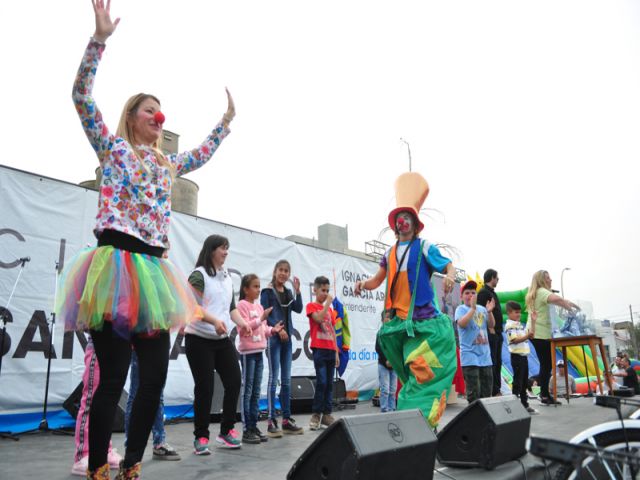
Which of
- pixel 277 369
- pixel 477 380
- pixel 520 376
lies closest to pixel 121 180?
pixel 277 369

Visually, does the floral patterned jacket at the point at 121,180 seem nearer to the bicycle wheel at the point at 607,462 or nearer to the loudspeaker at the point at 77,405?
the bicycle wheel at the point at 607,462

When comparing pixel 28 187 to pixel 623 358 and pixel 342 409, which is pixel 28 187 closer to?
pixel 342 409

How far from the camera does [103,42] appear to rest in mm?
2176

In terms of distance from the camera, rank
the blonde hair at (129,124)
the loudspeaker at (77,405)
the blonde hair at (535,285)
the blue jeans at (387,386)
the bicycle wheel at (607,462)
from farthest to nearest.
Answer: the blonde hair at (535,285) → the blue jeans at (387,386) → the loudspeaker at (77,405) → the blonde hair at (129,124) → the bicycle wheel at (607,462)

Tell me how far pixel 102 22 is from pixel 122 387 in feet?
5.10

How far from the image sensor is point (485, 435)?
2.88 m

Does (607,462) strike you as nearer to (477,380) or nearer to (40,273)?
(477,380)

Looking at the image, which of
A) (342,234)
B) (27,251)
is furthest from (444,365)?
(342,234)

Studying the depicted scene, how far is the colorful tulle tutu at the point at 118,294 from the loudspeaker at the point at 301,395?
4.74 metres

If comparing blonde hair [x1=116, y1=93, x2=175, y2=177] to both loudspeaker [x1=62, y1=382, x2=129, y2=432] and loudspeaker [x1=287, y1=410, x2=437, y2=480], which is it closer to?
loudspeaker [x1=287, y1=410, x2=437, y2=480]

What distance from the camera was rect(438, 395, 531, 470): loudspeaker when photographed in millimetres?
2877

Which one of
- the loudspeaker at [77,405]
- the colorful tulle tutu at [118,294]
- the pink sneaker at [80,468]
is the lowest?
the pink sneaker at [80,468]

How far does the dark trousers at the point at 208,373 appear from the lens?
12.4 feet

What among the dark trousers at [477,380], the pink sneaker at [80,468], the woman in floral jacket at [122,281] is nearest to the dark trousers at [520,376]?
the dark trousers at [477,380]
